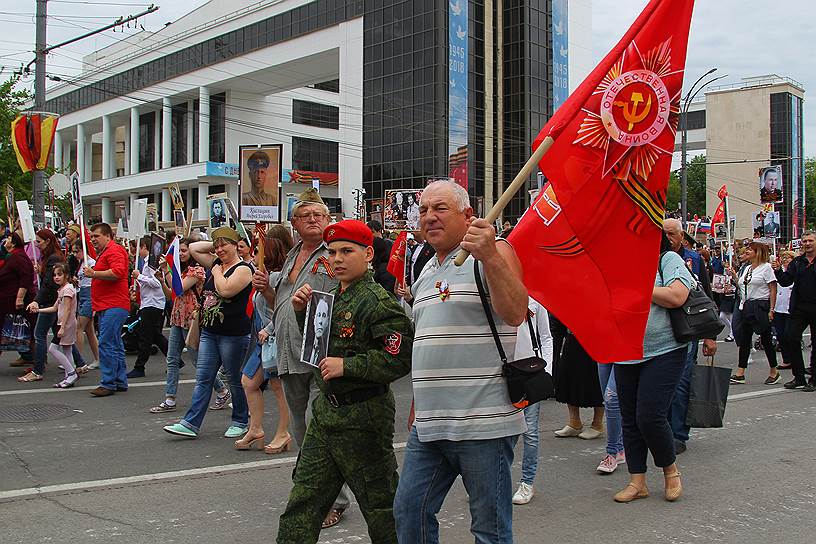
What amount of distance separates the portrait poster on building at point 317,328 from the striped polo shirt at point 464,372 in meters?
0.68

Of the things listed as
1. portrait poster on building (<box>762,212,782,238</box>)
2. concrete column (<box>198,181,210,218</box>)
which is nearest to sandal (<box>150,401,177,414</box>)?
portrait poster on building (<box>762,212,782,238</box>)

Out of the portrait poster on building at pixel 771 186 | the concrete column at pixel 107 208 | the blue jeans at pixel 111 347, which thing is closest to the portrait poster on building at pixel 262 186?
the blue jeans at pixel 111 347

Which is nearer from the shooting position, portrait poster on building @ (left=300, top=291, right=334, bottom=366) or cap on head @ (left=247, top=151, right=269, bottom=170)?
portrait poster on building @ (left=300, top=291, right=334, bottom=366)

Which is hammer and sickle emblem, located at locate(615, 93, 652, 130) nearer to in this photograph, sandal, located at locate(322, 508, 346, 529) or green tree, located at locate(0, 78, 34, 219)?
sandal, located at locate(322, 508, 346, 529)

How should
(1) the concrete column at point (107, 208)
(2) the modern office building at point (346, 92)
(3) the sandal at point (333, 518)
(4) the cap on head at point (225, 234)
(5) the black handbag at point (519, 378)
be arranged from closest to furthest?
(5) the black handbag at point (519, 378) → (3) the sandal at point (333, 518) → (4) the cap on head at point (225, 234) → (2) the modern office building at point (346, 92) → (1) the concrete column at point (107, 208)

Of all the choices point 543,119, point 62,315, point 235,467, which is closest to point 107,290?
point 62,315

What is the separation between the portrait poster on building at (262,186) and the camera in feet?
28.3

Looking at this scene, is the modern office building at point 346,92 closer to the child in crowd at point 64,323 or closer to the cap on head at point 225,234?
the child in crowd at point 64,323

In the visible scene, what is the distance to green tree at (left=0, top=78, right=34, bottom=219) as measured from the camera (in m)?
31.4

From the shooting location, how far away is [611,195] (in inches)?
158

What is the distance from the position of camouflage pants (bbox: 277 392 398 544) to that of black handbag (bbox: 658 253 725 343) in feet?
7.91

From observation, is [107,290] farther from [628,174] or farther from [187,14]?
[187,14]

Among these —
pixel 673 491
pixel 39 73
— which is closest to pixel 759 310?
pixel 673 491

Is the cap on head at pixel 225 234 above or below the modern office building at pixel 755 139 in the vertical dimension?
below
